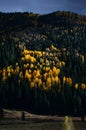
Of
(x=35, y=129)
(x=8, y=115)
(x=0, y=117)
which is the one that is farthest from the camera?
(x=8, y=115)

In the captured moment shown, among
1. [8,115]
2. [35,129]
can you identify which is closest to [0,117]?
[8,115]

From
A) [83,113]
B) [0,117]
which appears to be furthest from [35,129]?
[83,113]

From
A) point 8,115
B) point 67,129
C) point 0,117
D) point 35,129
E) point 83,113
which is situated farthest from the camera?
point 83,113

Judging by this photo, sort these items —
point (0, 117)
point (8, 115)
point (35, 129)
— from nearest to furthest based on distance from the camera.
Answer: point (35, 129)
point (0, 117)
point (8, 115)

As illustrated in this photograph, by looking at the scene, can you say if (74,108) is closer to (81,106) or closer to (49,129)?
(81,106)

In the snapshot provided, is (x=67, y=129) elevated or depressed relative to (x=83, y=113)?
elevated

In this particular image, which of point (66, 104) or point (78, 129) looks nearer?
point (78, 129)

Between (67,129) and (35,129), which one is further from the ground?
(67,129)

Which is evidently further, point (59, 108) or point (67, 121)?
point (59, 108)

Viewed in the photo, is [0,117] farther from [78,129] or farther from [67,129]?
[67,129]
